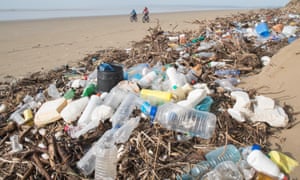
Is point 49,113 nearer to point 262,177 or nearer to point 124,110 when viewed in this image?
point 124,110

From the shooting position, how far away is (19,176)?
229 centimetres

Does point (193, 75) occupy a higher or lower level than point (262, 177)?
higher

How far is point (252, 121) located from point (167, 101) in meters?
0.94

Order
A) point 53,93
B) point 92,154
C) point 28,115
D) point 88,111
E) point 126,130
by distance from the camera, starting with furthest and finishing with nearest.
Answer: point 53,93
point 28,115
point 88,111
point 126,130
point 92,154

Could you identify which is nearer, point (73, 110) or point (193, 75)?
point (73, 110)

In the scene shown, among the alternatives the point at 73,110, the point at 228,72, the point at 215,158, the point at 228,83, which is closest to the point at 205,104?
the point at 215,158

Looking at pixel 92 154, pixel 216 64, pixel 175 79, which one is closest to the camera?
pixel 92 154

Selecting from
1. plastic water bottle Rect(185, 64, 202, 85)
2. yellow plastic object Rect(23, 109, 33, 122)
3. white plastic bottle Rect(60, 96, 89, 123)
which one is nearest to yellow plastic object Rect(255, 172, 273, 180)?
plastic water bottle Rect(185, 64, 202, 85)

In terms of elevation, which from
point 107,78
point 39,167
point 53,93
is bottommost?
point 39,167

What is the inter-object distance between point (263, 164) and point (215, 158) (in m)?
0.40

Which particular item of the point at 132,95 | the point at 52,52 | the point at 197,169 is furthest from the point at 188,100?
the point at 52,52

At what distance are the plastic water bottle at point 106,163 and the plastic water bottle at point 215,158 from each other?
64 centimetres

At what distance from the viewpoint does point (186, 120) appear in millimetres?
2631

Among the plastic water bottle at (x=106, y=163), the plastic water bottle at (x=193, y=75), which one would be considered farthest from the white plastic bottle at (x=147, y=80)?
the plastic water bottle at (x=106, y=163)
